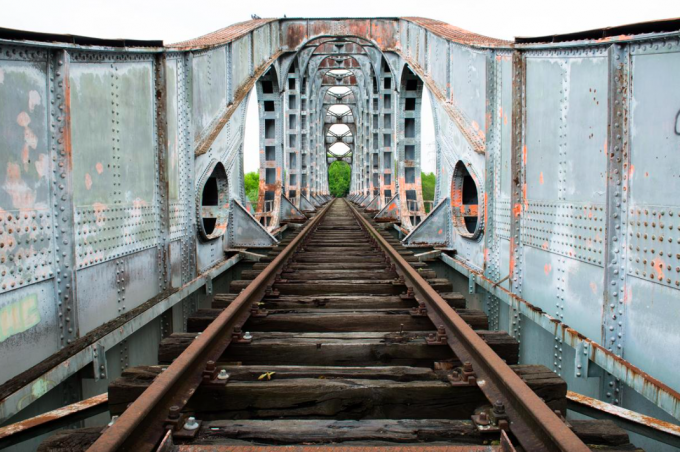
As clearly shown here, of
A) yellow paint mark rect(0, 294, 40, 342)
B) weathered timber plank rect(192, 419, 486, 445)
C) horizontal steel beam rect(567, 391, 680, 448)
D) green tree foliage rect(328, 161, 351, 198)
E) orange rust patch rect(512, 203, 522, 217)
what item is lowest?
horizontal steel beam rect(567, 391, 680, 448)

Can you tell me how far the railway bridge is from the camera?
2.73m

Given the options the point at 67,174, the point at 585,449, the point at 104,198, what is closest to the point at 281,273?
the point at 104,198

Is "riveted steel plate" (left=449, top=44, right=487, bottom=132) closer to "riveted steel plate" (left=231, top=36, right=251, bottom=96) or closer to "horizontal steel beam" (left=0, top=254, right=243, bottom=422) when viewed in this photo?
"riveted steel plate" (left=231, top=36, right=251, bottom=96)

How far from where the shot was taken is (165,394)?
2.52 meters

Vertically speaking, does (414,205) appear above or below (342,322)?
above

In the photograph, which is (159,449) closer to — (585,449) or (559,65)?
(585,449)

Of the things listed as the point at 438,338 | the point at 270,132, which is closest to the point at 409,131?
the point at 270,132

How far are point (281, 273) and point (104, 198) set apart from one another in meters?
2.32

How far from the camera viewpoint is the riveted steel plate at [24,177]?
12.9 ft

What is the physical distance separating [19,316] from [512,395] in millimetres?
3743

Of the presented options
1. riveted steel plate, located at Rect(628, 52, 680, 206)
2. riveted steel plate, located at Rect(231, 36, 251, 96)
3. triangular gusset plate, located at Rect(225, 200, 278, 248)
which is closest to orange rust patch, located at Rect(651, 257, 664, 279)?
riveted steel plate, located at Rect(628, 52, 680, 206)

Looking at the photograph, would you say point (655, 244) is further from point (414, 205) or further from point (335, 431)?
point (414, 205)

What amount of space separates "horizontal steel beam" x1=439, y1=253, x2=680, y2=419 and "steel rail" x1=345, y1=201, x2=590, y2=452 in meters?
1.41

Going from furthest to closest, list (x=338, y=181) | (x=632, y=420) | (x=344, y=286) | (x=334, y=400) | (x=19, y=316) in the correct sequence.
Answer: (x=338, y=181) → (x=344, y=286) → (x=19, y=316) → (x=632, y=420) → (x=334, y=400)
